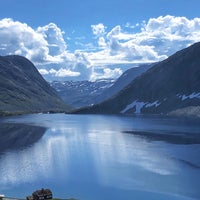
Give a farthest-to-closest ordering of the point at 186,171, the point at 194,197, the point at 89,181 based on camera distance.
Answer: the point at 186,171 < the point at 89,181 < the point at 194,197

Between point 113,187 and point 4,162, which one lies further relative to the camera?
point 4,162

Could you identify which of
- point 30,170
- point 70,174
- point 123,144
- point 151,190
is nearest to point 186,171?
point 151,190

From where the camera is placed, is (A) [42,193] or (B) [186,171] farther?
(B) [186,171]

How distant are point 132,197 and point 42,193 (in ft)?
72.7

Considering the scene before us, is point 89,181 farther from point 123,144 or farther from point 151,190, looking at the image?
point 123,144

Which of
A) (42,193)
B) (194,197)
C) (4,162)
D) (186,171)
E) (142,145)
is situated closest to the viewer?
(42,193)

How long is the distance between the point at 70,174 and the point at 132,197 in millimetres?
31462

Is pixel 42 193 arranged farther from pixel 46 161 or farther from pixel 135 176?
pixel 46 161

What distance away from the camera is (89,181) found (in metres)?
117

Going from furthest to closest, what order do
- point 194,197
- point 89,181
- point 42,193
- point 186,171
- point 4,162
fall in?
point 4,162 → point 186,171 → point 89,181 → point 194,197 → point 42,193

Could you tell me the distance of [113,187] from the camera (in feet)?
356

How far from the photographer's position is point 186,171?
125500 mm

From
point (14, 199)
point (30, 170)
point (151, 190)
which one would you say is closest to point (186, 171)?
point (151, 190)

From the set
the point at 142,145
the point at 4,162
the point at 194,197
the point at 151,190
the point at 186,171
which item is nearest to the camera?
the point at 194,197
